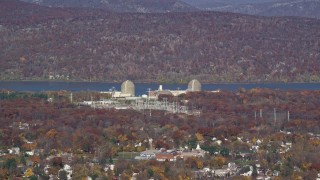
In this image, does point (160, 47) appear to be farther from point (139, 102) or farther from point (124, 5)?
point (124, 5)

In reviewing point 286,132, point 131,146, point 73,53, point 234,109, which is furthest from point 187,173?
point 73,53

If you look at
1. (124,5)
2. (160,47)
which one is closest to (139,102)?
(160,47)

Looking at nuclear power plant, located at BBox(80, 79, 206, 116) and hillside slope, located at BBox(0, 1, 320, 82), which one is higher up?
hillside slope, located at BBox(0, 1, 320, 82)

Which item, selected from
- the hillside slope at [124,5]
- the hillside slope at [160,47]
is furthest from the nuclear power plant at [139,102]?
the hillside slope at [124,5]

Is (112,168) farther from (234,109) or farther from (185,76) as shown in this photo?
(185,76)

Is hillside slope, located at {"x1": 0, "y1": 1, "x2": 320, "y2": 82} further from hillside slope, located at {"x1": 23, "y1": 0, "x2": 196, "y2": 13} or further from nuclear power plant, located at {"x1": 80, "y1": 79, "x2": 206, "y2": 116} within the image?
hillside slope, located at {"x1": 23, "y1": 0, "x2": 196, "y2": 13}

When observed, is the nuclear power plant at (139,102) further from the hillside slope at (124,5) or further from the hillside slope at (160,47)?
the hillside slope at (124,5)

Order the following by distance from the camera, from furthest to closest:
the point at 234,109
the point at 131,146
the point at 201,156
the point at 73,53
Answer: the point at 73,53
the point at 234,109
the point at 131,146
the point at 201,156

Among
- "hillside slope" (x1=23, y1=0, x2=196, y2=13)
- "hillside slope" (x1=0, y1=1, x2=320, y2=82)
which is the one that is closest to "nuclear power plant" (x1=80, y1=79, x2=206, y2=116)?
"hillside slope" (x1=0, y1=1, x2=320, y2=82)

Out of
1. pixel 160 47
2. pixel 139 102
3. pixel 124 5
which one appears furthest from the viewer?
pixel 124 5
